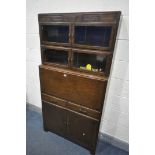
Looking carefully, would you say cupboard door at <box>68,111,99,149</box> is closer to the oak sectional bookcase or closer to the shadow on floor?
the oak sectional bookcase

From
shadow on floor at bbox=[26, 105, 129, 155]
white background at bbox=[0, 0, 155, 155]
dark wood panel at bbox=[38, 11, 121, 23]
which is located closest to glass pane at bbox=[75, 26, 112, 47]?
dark wood panel at bbox=[38, 11, 121, 23]

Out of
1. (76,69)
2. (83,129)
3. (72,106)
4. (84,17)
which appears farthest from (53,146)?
(84,17)

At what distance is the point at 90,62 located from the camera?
6.08ft

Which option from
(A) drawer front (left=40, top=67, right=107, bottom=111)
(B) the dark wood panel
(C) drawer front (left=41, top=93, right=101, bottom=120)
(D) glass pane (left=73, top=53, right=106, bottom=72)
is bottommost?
(C) drawer front (left=41, top=93, right=101, bottom=120)

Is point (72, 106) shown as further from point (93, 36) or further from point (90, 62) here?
point (93, 36)

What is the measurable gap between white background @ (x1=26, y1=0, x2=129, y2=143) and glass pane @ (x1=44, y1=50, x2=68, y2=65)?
1.36ft

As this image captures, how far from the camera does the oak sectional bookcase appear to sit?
163cm

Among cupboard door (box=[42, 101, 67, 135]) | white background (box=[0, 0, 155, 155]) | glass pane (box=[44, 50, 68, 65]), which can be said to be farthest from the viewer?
cupboard door (box=[42, 101, 67, 135])

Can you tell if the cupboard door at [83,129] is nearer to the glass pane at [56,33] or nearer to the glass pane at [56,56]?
the glass pane at [56,56]

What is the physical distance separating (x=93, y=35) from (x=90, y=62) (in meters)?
0.33
